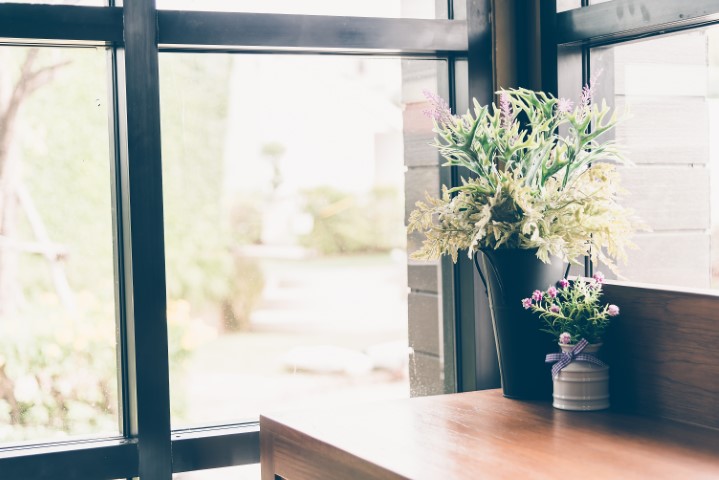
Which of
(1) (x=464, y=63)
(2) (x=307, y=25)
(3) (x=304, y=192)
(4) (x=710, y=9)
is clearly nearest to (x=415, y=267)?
(3) (x=304, y=192)

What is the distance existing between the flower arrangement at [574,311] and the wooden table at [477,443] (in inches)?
6.8

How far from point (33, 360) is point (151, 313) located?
0.98ft

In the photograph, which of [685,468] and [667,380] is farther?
[667,380]

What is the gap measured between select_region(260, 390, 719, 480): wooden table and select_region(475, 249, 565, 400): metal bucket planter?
6cm

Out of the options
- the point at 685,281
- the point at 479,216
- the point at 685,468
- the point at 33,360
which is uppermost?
the point at 479,216

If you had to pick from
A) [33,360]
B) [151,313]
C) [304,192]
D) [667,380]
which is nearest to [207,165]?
[304,192]

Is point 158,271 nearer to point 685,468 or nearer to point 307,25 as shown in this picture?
point 307,25

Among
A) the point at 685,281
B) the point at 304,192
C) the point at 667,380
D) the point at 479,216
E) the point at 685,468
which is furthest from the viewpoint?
the point at 304,192

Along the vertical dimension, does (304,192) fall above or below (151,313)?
above

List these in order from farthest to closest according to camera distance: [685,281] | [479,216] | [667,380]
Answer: [685,281] → [479,216] → [667,380]

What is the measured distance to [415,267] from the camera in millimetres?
2463

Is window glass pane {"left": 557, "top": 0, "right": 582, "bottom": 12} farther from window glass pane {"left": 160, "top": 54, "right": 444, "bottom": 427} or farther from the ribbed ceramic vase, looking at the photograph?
the ribbed ceramic vase

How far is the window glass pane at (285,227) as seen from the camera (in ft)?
7.31

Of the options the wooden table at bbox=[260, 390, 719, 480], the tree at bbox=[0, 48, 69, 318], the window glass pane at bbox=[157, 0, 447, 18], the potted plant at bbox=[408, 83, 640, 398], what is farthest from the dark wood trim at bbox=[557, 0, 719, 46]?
the tree at bbox=[0, 48, 69, 318]
